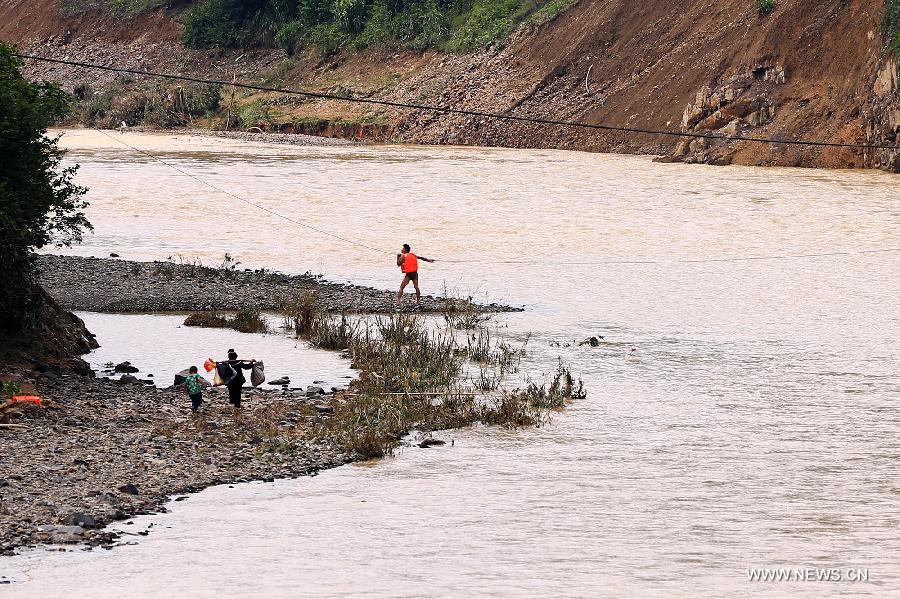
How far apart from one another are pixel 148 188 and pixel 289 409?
30.5m

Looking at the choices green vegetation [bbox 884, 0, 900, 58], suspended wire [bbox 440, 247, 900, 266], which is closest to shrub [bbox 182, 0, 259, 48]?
green vegetation [bbox 884, 0, 900, 58]

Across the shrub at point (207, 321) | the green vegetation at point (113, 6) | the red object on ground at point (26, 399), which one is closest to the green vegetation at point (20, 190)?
the red object on ground at point (26, 399)

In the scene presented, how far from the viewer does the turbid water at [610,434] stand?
11.6 metres

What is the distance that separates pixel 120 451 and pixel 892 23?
42028 millimetres

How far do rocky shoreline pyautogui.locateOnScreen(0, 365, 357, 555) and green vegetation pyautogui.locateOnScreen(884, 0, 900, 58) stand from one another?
123ft

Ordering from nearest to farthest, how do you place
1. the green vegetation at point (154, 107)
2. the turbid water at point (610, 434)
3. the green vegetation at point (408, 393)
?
1. the turbid water at point (610, 434)
2. the green vegetation at point (408, 393)
3. the green vegetation at point (154, 107)

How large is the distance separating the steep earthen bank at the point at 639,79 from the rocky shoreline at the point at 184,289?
27.9 metres

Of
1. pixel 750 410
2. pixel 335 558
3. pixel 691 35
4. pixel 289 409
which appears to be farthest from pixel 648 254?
pixel 691 35

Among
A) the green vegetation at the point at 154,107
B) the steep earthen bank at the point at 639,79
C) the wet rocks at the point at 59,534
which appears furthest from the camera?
the green vegetation at the point at 154,107

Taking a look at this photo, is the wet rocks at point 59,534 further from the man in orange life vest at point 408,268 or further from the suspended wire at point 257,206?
the suspended wire at point 257,206

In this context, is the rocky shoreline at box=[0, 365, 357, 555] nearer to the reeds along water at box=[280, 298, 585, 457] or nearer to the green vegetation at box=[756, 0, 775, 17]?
the reeds along water at box=[280, 298, 585, 457]

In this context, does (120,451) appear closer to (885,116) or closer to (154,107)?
(885,116)

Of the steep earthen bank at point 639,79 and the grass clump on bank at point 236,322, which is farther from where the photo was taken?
the steep earthen bank at point 639,79

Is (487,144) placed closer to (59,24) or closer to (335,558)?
(59,24)
